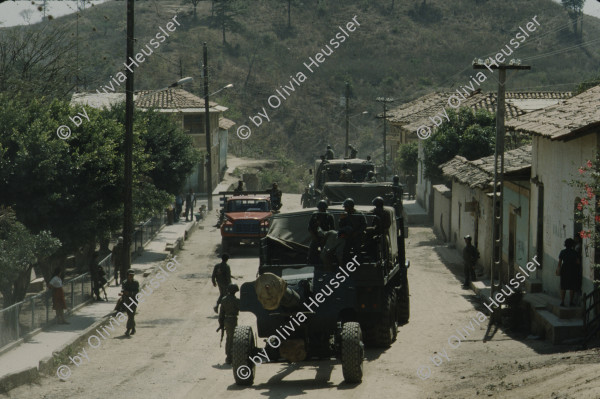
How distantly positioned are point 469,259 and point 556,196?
18.6ft

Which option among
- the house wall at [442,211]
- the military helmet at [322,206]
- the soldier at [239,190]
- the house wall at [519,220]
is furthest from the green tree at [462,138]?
the military helmet at [322,206]

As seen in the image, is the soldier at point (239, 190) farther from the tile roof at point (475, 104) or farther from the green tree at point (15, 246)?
the green tree at point (15, 246)

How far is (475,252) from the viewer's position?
26484mm

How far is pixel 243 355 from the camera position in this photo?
1368 centimetres

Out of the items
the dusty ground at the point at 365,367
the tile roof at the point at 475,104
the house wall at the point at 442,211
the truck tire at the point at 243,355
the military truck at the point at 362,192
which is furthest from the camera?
the tile roof at the point at 475,104

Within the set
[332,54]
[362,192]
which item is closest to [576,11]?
[332,54]

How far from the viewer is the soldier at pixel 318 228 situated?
14938 millimetres

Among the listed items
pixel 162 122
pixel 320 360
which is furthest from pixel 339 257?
pixel 162 122

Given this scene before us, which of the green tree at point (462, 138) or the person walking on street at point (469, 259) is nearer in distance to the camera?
the person walking on street at point (469, 259)

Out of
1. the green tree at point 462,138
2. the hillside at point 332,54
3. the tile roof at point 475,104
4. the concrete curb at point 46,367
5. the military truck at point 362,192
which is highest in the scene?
the hillside at point 332,54

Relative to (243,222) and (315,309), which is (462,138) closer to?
(243,222)

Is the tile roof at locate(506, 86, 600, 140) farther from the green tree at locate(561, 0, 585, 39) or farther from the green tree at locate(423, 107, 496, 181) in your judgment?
the green tree at locate(561, 0, 585, 39)

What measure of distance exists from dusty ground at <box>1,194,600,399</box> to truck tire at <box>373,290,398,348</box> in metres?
0.22

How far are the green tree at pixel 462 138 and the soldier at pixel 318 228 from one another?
2443 centimetres
